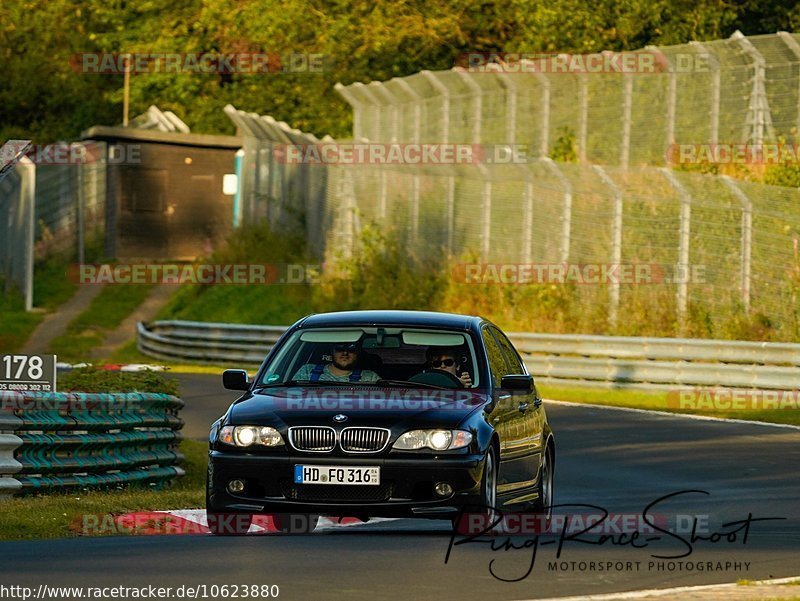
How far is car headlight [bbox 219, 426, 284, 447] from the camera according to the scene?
1185cm

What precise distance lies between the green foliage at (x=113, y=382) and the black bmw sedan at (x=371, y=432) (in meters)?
4.36

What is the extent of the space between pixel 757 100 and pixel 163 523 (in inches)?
747

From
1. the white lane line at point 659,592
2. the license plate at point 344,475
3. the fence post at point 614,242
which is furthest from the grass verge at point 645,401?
the white lane line at point 659,592

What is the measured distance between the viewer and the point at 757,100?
30094 millimetres

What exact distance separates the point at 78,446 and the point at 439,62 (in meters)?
45.3

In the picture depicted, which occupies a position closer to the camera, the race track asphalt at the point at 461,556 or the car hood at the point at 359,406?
the race track asphalt at the point at 461,556

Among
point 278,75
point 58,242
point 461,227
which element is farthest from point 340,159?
point 278,75

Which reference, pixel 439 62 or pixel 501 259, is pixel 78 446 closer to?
pixel 501 259

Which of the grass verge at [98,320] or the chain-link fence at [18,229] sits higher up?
the chain-link fence at [18,229]

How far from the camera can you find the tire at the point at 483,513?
465 inches

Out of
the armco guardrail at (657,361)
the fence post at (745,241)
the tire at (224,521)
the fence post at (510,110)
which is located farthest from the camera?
the fence post at (510,110)

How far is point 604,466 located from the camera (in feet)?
59.9

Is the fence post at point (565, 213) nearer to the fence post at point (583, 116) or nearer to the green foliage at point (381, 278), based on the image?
the fence post at point (583, 116)

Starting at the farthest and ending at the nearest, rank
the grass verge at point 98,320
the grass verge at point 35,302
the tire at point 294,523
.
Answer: the grass verge at point 35,302 → the grass verge at point 98,320 → the tire at point 294,523
